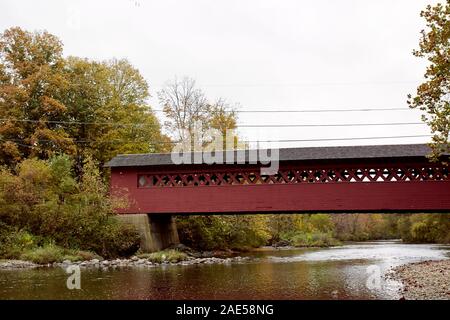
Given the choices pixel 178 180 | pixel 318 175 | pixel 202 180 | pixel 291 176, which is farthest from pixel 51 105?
pixel 318 175

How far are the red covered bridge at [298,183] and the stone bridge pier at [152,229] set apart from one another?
309 mm

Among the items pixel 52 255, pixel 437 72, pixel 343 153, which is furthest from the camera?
pixel 343 153

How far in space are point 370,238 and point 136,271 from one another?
55.1 meters

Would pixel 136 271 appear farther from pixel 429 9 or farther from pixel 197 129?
pixel 197 129

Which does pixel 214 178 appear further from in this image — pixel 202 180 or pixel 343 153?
pixel 343 153

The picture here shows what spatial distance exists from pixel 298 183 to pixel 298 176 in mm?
366

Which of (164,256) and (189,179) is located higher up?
(189,179)

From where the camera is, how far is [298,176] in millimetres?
22688

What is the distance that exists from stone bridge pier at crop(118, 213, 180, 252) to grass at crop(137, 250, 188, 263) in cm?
102

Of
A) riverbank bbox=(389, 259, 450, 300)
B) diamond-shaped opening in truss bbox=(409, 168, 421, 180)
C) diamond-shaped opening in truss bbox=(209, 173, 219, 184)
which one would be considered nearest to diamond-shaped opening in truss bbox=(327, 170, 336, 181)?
diamond-shaped opening in truss bbox=(409, 168, 421, 180)

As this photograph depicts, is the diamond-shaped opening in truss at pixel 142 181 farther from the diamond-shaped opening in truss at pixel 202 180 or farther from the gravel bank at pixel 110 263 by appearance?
the gravel bank at pixel 110 263

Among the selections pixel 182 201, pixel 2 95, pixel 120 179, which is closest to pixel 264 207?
pixel 182 201

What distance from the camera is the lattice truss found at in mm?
21516
